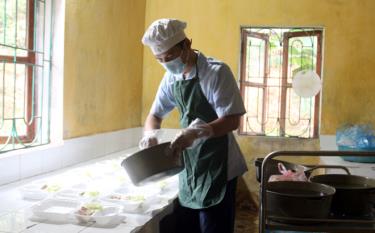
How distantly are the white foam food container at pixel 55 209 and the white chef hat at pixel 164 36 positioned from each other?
0.68 metres

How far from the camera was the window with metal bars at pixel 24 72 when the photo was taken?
2.18 metres

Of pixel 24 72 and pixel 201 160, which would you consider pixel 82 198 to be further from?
pixel 24 72

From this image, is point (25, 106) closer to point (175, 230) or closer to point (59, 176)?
point (59, 176)

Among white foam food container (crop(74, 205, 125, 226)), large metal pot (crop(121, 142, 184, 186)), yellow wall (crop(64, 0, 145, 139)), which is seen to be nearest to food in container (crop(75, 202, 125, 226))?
white foam food container (crop(74, 205, 125, 226))

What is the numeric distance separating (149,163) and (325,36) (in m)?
2.56

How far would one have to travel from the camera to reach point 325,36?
3670 mm

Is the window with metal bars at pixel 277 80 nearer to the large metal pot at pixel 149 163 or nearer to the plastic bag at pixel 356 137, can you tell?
the plastic bag at pixel 356 137

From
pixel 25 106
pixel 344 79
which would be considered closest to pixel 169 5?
pixel 344 79

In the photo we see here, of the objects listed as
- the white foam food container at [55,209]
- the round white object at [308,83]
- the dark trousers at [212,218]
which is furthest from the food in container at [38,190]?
the round white object at [308,83]

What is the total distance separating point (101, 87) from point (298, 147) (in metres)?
1.73

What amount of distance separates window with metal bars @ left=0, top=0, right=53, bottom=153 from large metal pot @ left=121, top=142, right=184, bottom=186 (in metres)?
0.90

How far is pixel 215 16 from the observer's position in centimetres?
380

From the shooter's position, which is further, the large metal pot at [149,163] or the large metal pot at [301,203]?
the large metal pot at [149,163]

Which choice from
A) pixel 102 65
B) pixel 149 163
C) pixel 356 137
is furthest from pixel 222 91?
pixel 356 137
